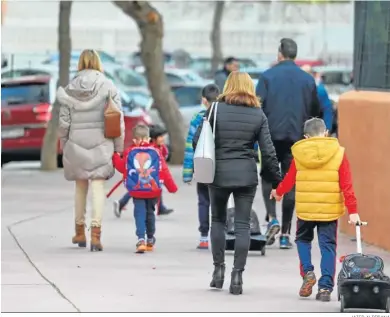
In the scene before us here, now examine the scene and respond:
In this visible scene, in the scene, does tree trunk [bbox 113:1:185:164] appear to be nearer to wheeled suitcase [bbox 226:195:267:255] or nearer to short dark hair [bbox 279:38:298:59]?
short dark hair [bbox 279:38:298:59]

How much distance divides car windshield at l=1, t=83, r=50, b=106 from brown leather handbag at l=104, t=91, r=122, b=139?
1094cm

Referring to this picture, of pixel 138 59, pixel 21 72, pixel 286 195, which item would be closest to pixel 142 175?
pixel 286 195

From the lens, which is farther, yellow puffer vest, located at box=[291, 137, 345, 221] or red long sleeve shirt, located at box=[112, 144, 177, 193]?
red long sleeve shirt, located at box=[112, 144, 177, 193]

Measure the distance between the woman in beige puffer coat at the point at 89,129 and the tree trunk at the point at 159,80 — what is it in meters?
10.7

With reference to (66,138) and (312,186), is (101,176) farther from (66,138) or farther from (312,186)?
(312,186)

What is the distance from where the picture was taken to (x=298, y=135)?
13422mm

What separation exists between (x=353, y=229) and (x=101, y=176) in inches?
105

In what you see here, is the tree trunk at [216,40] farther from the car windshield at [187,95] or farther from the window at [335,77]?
the car windshield at [187,95]

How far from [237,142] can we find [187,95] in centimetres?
1905

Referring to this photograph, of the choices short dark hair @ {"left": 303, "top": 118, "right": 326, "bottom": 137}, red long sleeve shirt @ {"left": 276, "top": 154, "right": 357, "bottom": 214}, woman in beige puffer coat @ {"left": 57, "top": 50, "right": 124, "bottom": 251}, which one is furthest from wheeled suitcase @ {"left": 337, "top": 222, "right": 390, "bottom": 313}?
woman in beige puffer coat @ {"left": 57, "top": 50, "right": 124, "bottom": 251}

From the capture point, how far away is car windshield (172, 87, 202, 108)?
96.9 feet

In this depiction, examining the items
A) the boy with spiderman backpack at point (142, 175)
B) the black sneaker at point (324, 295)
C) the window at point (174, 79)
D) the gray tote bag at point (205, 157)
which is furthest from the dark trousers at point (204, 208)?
the window at point (174, 79)

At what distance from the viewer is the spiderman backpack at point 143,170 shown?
1335cm

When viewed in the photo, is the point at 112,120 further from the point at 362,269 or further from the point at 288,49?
the point at 362,269
